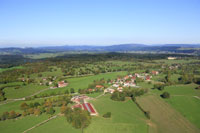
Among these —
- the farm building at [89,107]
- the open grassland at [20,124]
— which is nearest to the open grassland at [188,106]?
the farm building at [89,107]

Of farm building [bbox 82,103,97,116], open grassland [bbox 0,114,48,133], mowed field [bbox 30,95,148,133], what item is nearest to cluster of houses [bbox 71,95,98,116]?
farm building [bbox 82,103,97,116]

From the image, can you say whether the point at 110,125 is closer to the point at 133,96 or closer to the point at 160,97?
the point at 133,96

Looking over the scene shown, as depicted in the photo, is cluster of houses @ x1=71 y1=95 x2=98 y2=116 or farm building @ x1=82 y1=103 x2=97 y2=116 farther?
cluster of houses @ x1=71 y1=95 x2=98 y2=116

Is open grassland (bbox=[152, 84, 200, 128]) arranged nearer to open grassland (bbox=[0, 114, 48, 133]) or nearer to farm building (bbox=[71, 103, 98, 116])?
farm building (bbox=[71, 103, 98, 116])

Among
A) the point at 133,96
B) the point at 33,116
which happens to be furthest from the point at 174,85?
the point at 33,116

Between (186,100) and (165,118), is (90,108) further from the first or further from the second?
(186,100)

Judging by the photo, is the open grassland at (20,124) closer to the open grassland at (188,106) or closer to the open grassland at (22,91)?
the open grassland at (22,91)
